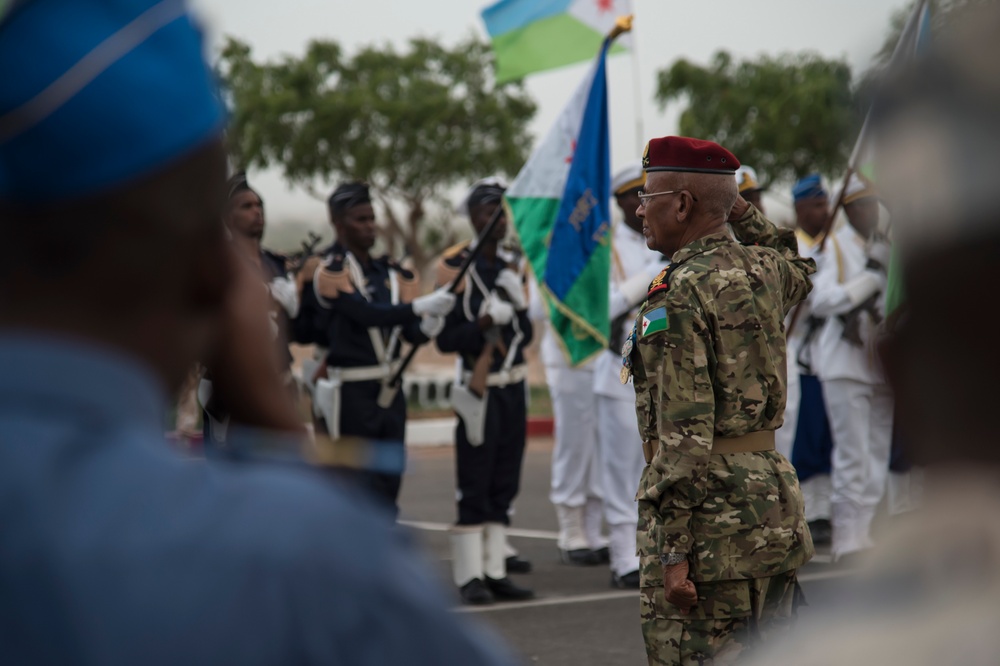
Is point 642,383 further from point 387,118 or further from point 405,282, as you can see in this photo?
point 387,118

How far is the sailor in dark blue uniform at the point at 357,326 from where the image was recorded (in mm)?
6492

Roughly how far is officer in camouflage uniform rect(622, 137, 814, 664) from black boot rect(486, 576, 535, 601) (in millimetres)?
3499

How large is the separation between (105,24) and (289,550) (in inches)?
15.9

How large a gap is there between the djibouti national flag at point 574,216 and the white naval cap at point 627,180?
68cm

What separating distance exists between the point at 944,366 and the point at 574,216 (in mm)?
5663

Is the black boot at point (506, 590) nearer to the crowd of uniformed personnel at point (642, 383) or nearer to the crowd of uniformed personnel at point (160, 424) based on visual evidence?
the crowd of uniformed personnel at point (642, 383)

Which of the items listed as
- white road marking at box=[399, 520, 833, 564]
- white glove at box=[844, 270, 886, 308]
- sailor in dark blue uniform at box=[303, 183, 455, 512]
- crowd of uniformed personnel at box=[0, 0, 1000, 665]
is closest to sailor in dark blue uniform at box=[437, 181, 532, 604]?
sailor in dark blue uniform at box=[303, 183, 455, 512]

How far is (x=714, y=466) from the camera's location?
342cm

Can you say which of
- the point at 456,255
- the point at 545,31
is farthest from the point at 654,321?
the point at 545,31

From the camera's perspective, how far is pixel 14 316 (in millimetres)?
940

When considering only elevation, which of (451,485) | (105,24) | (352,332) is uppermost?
(105,24)

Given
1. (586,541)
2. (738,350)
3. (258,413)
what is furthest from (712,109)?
(258,413)

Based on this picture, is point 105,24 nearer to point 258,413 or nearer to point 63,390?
point 63,390

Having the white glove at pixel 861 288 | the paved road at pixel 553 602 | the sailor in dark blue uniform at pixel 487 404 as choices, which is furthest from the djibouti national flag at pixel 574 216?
the white glove at pixel 861 288
